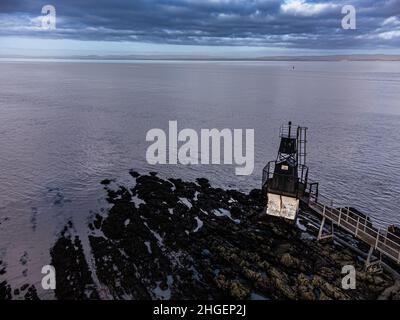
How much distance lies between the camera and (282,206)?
29.0m

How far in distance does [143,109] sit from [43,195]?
56641 millimetres

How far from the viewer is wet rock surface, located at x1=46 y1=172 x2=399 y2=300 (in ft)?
70.9

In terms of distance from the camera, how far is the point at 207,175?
1686 inches

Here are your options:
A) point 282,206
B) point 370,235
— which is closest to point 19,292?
point 282,206

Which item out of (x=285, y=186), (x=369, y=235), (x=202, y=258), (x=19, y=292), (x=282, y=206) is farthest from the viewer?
(x=282, y=206)

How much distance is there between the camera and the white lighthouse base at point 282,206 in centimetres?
2875

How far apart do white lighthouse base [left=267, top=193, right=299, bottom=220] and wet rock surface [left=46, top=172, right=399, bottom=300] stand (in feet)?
3.38

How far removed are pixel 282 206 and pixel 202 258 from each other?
852 cm

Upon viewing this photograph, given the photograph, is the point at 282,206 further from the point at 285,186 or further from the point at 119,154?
the point at 119,154

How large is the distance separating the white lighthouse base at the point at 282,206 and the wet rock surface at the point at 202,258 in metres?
1.03

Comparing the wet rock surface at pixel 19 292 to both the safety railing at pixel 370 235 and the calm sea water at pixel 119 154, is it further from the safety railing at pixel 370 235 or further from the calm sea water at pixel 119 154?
the safety railing at pixel 370 235

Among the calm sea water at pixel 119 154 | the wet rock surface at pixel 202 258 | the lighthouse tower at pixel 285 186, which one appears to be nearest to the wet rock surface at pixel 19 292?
the calm sea water at pixel 119 154

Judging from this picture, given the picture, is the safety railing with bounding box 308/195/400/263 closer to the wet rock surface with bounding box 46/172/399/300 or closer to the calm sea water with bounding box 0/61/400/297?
the wet rock surface with bounding box 46/172/399/300
